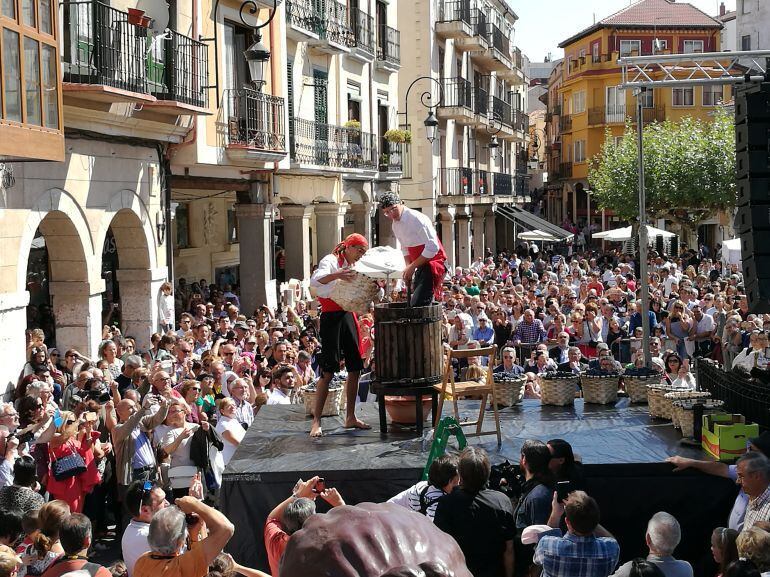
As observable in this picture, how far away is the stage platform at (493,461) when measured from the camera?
805 cm

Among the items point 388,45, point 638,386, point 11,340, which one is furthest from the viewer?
point 388,45

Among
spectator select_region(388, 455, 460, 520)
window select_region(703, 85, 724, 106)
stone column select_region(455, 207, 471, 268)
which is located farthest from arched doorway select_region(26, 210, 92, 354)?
window select_region(703, 85, 724, 106)

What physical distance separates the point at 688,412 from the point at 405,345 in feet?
7.77

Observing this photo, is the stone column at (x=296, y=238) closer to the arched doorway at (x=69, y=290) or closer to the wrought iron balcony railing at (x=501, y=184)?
the arched doorway at (x=69, y=290)

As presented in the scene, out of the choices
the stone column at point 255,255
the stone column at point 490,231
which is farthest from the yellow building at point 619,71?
the stone column at point 255,255

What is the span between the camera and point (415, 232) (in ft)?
29.5

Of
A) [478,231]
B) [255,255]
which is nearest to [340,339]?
[255,255]

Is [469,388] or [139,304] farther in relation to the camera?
[139,304]

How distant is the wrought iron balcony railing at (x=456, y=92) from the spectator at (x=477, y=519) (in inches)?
1214

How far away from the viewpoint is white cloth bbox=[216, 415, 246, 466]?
987 centimetres

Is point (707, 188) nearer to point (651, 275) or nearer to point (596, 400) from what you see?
point (651, 275)

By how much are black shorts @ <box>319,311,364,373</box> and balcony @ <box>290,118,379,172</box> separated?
42.2ft

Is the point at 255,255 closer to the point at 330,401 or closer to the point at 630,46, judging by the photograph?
the point at 330,401

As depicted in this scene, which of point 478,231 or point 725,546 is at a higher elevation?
point 478,231
